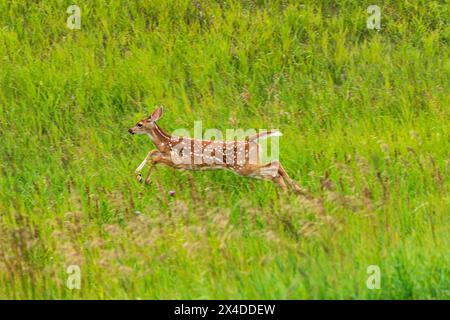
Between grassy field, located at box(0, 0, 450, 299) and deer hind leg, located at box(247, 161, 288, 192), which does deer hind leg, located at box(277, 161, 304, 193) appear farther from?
grassy field, located at box(0, 0, 450, 299)

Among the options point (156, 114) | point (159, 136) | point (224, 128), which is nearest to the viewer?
point (159, 136)

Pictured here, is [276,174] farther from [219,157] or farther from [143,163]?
[143,163]

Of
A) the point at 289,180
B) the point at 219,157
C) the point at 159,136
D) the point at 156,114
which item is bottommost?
the point at 289,180

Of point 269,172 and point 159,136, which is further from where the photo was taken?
point 159,136

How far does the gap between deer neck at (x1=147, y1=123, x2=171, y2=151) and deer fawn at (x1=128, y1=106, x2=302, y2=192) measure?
0.01 metres

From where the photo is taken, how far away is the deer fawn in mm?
8352

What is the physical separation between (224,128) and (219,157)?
1.14 metres

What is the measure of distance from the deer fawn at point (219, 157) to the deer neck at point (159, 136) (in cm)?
1

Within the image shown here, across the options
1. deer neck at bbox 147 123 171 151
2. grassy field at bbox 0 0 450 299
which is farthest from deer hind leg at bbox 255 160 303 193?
deer neck at bbox 147 123 171 151

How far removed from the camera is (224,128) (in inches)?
376

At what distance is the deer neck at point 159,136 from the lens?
880cm

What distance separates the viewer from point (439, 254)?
6340mm

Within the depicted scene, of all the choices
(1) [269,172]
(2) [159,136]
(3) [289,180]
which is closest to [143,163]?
(2) [159,136]
